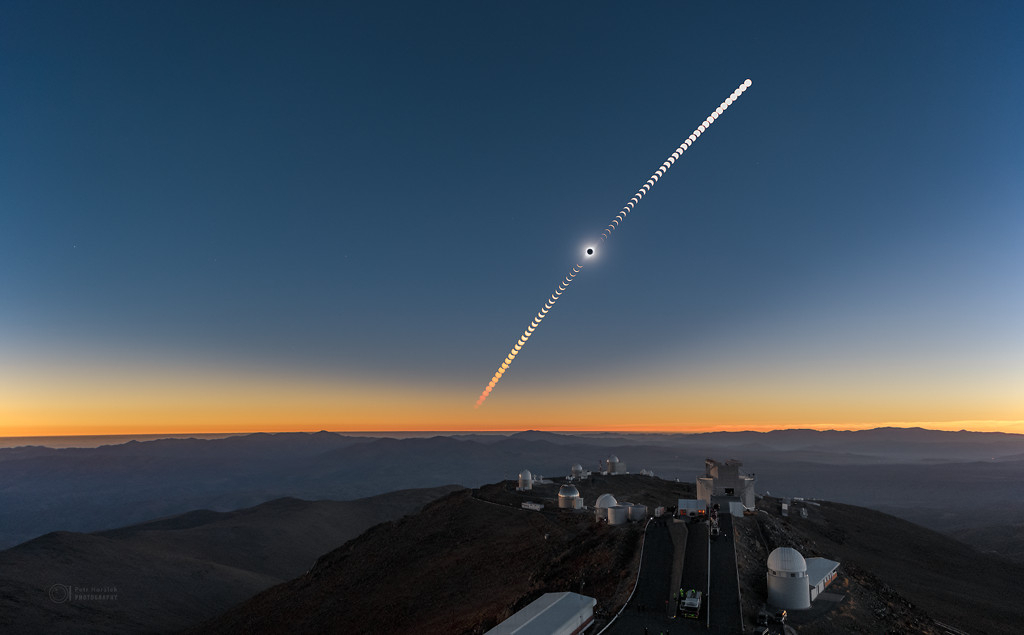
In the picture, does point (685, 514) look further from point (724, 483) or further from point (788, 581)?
point (788, 581)

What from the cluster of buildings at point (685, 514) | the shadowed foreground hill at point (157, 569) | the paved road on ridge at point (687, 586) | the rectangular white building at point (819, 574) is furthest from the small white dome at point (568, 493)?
the shadowed foreground hill at point (157, 569)

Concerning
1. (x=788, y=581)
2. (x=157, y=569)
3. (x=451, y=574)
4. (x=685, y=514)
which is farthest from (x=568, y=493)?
(x=157, y=569)

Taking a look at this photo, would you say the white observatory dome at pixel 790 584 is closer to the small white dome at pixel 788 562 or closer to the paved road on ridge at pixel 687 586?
the small white dome at pixel 788 562

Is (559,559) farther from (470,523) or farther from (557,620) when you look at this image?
(470,523)

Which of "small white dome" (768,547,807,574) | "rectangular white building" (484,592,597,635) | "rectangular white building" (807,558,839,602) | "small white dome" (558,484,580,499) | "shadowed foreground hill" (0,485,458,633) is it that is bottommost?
"shadowed foreground hill" (0,485,458,633)

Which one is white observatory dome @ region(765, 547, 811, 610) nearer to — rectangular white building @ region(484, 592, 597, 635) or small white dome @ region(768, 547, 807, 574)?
small white dome @ region(768, 547, 807, 574)

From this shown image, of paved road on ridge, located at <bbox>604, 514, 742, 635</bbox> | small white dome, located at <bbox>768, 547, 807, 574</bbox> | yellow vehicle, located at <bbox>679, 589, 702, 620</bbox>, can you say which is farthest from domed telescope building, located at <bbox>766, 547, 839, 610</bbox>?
yellow vehicle, located at <bbox>679, 589, 702, 620</bbox>

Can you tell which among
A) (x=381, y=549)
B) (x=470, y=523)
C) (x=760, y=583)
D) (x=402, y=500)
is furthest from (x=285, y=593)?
(x=402, y=500)
